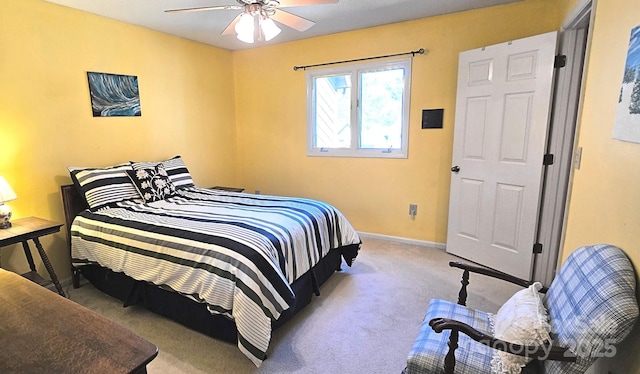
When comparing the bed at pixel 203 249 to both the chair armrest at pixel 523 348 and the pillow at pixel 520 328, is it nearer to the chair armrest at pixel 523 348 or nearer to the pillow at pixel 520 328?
the chair armrest at pixel 523 348

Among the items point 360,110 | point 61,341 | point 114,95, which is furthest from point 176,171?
point 61,341

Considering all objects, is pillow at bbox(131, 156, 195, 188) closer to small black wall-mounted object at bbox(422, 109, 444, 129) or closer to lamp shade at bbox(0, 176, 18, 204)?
lamp shade at bbox(0, 176, 18, 204)

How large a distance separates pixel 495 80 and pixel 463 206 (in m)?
1.21

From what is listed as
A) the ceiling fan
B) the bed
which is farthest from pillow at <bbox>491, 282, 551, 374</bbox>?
the ceiling fan

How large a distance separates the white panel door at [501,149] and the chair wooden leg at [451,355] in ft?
6.43

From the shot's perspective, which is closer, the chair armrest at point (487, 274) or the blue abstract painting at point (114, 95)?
the chair armrest at point (487, 274)

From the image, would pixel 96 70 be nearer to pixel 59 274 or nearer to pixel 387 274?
pixel 59 274

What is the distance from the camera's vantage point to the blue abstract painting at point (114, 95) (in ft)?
9.61

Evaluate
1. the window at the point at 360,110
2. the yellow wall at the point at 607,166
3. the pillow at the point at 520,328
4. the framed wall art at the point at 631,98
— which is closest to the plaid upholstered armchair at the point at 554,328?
the pillow at the point at 520,328

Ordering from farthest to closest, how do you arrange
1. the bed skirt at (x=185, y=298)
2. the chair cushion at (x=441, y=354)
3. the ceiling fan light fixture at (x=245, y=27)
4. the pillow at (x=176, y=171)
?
the pillow at (x=176, y=171) → the ceiling fan light fixture at (x=245, y=27) → the bed skirt at (x=185, y=298) → the chair cushion at (x=441, y=354)

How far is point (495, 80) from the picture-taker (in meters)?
2.80

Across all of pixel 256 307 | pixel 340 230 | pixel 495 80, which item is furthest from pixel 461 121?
pixel 256 307

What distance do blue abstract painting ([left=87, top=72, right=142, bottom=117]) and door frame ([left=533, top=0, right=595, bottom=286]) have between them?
12.4ft

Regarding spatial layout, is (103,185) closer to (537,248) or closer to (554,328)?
(554,328)
